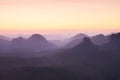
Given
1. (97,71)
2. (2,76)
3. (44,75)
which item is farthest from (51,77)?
(97,71)

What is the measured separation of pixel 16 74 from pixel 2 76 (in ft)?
26.6

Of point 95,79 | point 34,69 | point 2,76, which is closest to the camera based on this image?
point 2,76

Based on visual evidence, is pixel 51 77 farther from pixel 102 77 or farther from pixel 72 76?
pixel 102 77

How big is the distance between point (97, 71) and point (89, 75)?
17.6 meters

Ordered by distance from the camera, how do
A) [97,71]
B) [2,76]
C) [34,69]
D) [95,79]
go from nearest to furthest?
1. [2,76]
2. [34,69]
3. [95,79]
4. [97,71]

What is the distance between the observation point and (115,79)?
560 ft

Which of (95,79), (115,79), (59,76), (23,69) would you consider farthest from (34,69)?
(115,79)

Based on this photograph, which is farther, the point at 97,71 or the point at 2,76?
the point at 97,71

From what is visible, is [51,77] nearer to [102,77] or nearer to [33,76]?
[33,76]

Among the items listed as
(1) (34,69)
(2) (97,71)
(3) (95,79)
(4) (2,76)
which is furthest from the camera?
(2) (97,71)

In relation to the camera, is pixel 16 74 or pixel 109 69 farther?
pixel 109 69

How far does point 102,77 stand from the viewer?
175375 millimetres

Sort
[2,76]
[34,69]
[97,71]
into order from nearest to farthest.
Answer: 1. [2,76]
2. [34,69]
3. [97,71]

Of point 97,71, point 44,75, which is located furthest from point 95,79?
point 44,75
